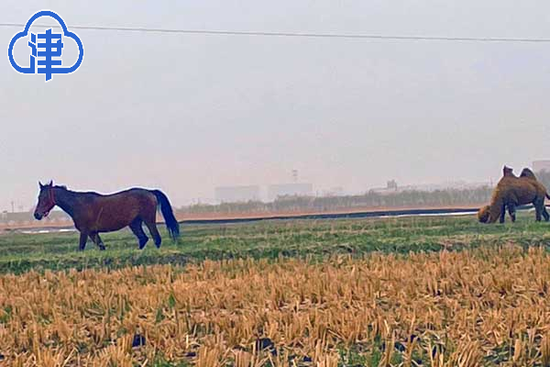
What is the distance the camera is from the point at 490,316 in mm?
5668

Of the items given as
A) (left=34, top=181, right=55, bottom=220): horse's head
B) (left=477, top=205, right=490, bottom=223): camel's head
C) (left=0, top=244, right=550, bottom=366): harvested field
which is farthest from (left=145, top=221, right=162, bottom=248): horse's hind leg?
(left=477, top=205, right=490, bottom=223): camel's head

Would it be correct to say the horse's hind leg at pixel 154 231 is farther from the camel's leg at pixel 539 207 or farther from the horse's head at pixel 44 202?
the camel's leg at pixel 539 207

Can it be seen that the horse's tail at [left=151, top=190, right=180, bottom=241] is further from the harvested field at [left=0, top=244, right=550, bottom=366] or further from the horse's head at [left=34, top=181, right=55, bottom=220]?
the harvested field at [left=0, top=244, right=550, bottom=366]

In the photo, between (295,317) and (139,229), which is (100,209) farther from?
(295,317)

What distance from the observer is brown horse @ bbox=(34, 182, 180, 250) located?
15195mm

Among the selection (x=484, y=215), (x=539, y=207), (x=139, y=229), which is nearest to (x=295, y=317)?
(x=139, y=229)

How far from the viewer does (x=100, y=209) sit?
15.3 m

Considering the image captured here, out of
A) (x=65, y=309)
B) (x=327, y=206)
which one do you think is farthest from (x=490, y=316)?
(x=327, y=206)

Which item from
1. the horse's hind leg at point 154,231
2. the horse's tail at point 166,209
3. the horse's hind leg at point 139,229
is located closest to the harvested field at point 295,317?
the horse's hind leg at point 154,231

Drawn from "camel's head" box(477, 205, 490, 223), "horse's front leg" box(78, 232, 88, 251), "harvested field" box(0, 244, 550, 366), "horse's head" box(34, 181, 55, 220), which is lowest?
"harvested field" box(0, 244, 550, 366)

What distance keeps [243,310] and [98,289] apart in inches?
119

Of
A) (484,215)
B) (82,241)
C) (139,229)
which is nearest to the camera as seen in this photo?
(82,241)

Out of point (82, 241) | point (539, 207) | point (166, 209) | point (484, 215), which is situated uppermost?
point (166, 209)

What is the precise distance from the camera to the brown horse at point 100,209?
1520 centimetres
